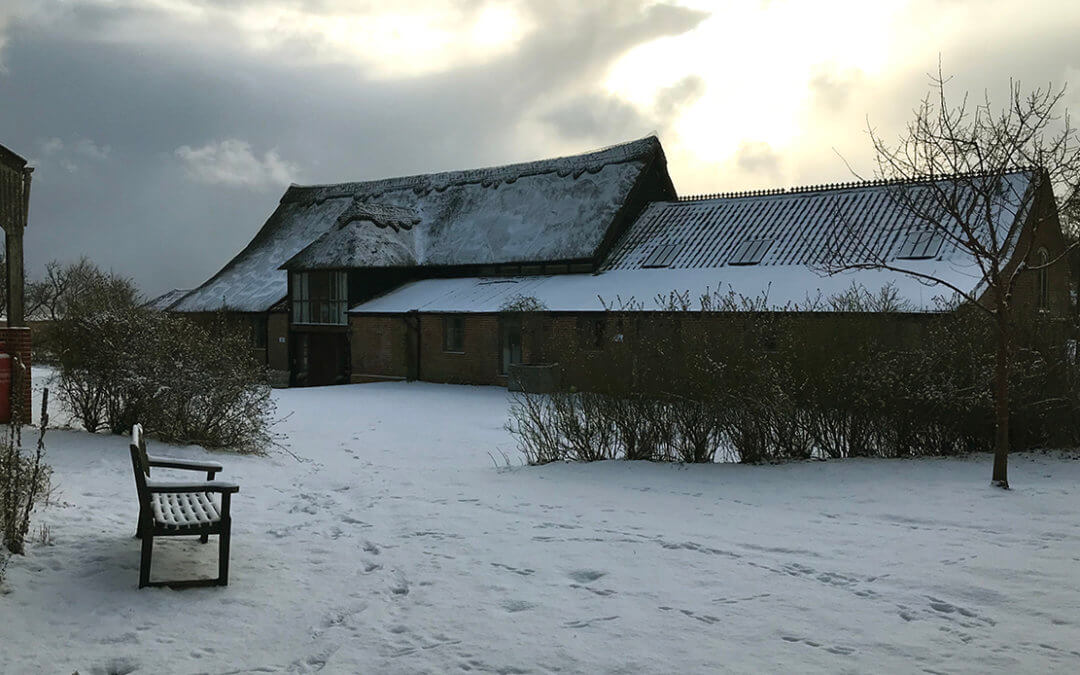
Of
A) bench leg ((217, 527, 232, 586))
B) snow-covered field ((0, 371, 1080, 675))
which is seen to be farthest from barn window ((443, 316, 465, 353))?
bench leg ((217, 527, 232, 586))

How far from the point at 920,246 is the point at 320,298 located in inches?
855

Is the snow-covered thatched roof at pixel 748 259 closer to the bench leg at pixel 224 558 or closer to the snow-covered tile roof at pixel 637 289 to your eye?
the snow-covered tile roof at pixel 637 289

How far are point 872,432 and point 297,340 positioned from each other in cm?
2767

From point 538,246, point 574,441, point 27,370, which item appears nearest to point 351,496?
point 574,441

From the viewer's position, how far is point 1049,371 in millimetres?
11312

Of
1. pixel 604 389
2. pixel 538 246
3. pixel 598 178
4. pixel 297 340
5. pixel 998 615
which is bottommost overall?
pixel 998 615

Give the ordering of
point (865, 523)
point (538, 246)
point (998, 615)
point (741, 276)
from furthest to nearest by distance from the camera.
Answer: point (538, 246), point (741, 276), point (865, 523), point (998, 615)

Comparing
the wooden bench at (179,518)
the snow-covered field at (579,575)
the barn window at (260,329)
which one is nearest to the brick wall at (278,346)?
the barn window at (260,329)

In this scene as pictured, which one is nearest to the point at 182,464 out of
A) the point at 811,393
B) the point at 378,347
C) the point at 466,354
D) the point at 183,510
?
the point at 183,510

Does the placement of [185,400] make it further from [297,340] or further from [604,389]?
[297,340]

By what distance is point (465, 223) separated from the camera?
3506 cm

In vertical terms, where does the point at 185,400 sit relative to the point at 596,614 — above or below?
above

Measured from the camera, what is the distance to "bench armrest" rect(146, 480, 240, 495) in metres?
5.87

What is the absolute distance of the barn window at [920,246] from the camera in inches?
954
